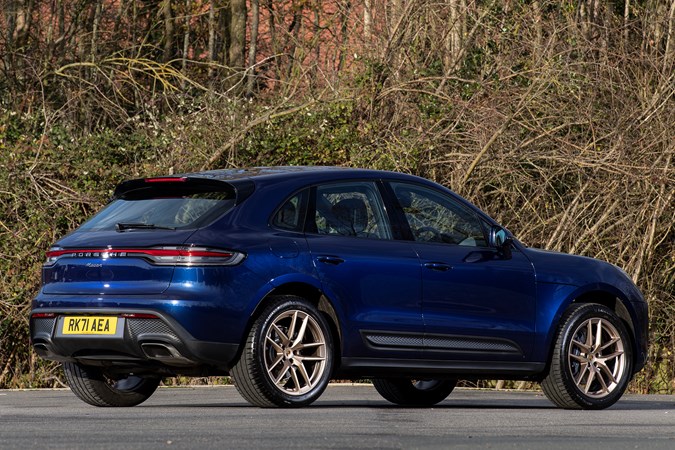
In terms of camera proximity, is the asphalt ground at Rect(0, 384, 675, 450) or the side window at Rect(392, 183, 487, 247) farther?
the side window at Rect(392, 183, 487, 247)

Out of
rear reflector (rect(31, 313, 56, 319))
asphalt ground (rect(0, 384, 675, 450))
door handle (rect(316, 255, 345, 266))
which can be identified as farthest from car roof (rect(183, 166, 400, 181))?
asphalt ground (rect(0, 384, 675, 450))

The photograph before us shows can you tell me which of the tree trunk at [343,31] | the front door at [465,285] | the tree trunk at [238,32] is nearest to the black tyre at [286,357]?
the front door at [465,285]

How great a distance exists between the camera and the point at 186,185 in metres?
10.2

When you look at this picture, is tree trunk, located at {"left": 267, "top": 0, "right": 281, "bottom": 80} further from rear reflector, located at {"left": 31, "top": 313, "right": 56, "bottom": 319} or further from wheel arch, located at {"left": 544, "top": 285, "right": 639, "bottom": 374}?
rear reflector, located at {"left": 31, "top": 313, "right": 56, "bottom": 319}

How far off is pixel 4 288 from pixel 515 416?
6937mm

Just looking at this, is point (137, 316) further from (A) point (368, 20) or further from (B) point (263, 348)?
(A) point (368, 20)

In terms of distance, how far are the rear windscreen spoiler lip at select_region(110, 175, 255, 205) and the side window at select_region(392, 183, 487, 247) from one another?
1.28 metres

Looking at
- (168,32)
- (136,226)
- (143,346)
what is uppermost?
(168,32)

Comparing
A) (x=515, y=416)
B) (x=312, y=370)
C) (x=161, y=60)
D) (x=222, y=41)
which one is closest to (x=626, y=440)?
(x=515, y=416)

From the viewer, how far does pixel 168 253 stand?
9.41m

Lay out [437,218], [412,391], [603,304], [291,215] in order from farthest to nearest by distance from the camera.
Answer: [412,391] → [603,304] → [437,218] → [291,215]

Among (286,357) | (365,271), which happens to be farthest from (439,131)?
(286,357)

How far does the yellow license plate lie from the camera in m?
9.54

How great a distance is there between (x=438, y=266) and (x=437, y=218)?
20.5 inches
